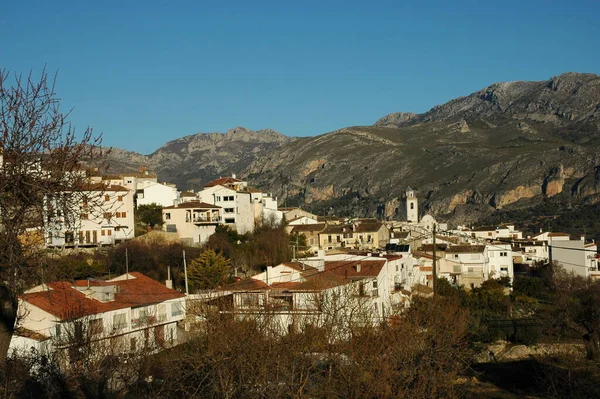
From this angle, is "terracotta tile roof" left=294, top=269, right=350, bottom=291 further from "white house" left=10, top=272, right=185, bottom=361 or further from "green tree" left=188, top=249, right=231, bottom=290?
"white house" left=10, top=272, right=185, bottom=361

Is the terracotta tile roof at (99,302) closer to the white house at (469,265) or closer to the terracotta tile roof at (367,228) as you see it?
the white house at (469,265)

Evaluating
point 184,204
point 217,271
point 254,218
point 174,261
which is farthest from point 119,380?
point 254,218

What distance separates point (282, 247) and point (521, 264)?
99.0ft

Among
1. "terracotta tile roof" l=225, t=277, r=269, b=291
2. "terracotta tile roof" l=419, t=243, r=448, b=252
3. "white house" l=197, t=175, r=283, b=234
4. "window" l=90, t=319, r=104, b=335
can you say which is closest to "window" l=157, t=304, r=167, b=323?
"terracotta tile roof" l=225, t=277, r=269, b=291

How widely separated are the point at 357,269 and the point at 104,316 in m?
15.5

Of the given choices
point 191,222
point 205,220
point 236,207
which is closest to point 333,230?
point 236,207

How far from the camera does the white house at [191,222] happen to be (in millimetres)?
60594

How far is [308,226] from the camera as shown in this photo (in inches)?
3100

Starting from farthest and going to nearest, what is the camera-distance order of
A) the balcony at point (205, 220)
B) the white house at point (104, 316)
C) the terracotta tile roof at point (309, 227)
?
the terracotta tile roof at point (309, 227) < the balcony at point (205, 220) < the white house at point (104, 316)

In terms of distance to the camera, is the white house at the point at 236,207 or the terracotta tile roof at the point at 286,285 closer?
the terracotta tile roof at the point at 286,285

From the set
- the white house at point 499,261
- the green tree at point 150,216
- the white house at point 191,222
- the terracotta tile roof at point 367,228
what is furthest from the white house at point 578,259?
the green tree at point 150,216

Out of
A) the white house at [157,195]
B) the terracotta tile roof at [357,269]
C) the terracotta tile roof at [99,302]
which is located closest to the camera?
the terracotta tile roof at [99,302]

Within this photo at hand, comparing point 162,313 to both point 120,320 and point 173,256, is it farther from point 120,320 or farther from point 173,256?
point 173,256

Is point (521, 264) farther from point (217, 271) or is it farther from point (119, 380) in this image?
point (119, 380)
